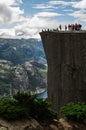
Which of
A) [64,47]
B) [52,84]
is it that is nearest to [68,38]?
[64,47]

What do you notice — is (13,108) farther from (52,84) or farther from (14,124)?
(52,84)

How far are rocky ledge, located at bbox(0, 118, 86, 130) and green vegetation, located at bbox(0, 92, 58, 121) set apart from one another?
1.46 feet

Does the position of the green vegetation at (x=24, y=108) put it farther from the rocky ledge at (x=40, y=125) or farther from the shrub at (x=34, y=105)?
the rocky ledge at (x=40, y=125)

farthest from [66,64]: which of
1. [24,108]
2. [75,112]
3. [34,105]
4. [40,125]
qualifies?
[24,108]

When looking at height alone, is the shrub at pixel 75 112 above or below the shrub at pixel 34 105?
below

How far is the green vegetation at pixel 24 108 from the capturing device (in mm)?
24803

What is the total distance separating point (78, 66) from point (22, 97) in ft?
69.7

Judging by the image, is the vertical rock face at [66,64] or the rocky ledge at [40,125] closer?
the rocky ledge at [40,125]

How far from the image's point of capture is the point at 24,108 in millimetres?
25734

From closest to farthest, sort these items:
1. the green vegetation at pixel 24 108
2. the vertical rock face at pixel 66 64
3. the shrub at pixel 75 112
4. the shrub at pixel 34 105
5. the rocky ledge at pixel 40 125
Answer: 1. the rocky ledge at pixel 40 125
2. the green vegetation at pixel 24 108
3. the shrub at pixel 34 105
4. the shrub at pixel 75 112
5. the vertical rock face at pixel 66 64

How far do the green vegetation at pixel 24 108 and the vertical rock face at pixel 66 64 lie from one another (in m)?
18.8

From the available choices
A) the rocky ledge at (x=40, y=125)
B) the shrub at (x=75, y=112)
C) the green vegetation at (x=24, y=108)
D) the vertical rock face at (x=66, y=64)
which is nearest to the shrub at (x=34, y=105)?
the green vegetation at (x=24, y=108)

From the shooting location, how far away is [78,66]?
4656 cm

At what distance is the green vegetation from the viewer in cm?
2480
